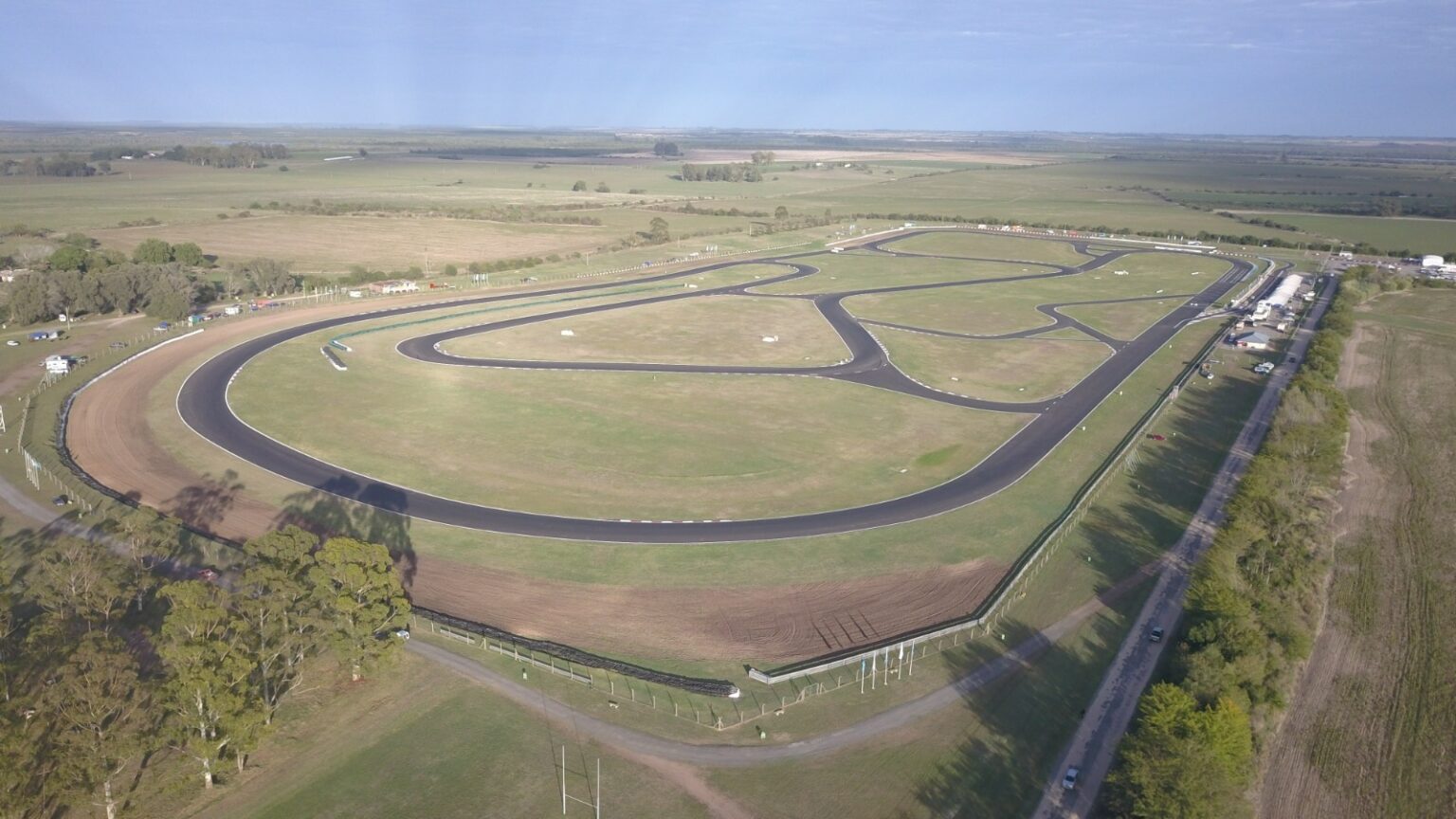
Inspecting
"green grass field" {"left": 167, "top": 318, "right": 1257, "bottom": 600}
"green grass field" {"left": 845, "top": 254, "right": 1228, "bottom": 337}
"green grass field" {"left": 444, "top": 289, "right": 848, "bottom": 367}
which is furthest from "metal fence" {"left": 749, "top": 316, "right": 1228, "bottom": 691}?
"green grass field" {"left": 845, "top": 254, "right": 1228, "bottom": 337}

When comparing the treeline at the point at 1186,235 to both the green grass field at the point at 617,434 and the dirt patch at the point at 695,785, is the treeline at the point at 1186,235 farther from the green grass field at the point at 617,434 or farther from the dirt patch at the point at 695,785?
the dirt patch at the point at 695,785

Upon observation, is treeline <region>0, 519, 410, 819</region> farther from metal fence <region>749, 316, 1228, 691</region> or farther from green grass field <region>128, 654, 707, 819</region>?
metal fence <region>749, 316, 1228, 691</region>

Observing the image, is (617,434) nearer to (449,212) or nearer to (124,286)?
(124,286)

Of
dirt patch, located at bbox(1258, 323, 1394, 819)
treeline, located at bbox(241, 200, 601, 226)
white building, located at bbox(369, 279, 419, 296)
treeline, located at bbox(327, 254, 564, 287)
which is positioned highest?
treeline, located at bbox(241, 200, 601, 226)

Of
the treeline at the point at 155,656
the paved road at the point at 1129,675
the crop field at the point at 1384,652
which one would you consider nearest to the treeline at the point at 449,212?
the paved road at the point at 1129,675

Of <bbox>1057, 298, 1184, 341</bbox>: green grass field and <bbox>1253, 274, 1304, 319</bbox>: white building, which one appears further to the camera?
<bbox>1253, 274, 1304, 319</bbox>: white building

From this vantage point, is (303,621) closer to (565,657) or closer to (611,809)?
(565,657)
